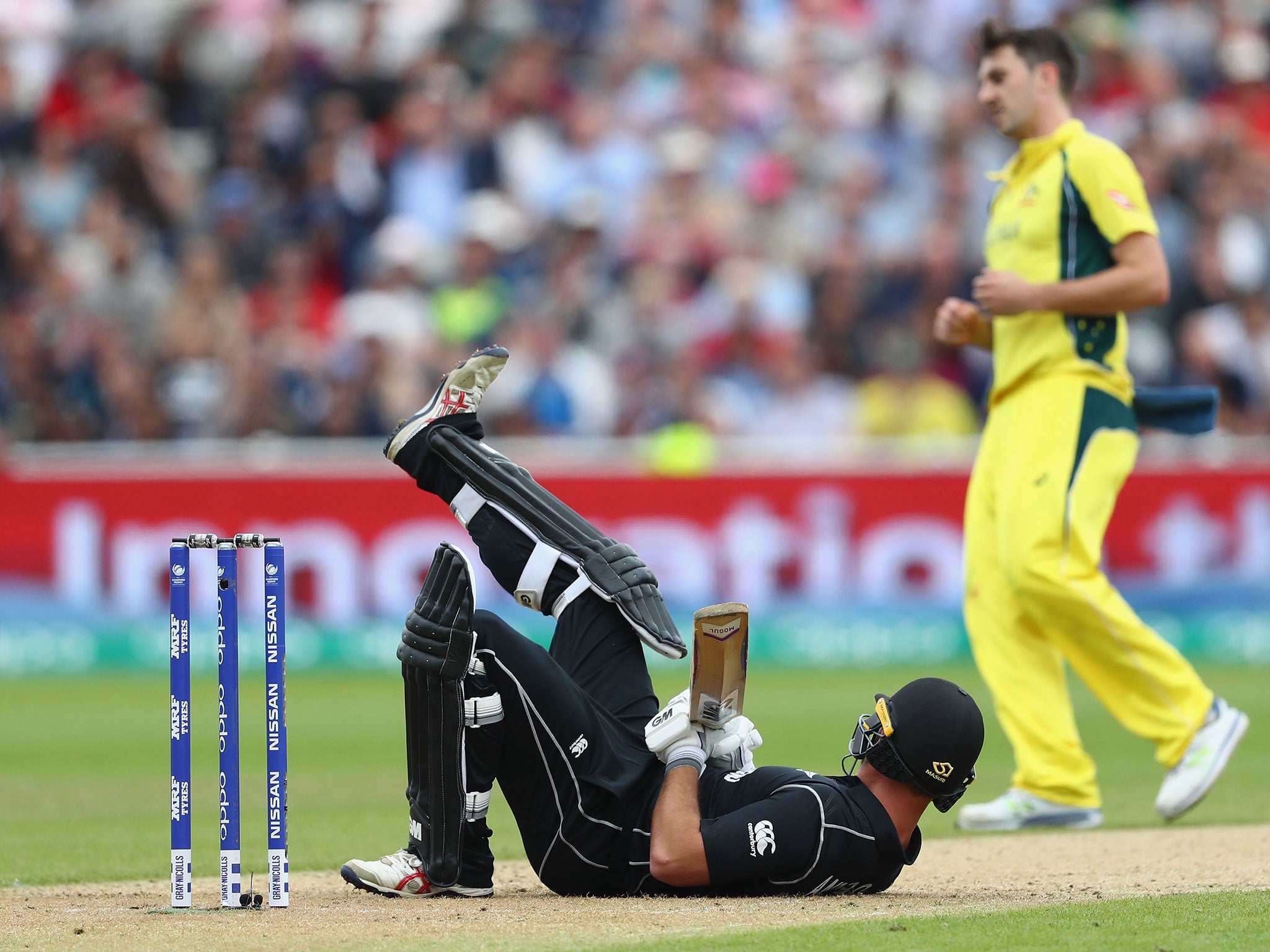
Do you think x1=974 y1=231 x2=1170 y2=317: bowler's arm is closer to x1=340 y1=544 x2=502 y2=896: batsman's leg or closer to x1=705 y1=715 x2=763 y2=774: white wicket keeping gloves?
x1=705 y1=715 x2=763 y2=774: white wicket keeping gloves

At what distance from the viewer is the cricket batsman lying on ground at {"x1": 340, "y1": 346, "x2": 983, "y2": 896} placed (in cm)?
473

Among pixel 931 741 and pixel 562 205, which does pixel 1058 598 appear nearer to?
pixel 931 741

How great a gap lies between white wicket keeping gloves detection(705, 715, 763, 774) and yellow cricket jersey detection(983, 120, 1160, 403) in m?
2.34

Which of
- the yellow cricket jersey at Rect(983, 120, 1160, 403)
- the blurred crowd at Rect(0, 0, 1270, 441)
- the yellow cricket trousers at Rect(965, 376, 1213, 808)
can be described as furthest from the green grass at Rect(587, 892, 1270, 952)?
the blurred crowd at Rect(0, 0, 1270, 441)

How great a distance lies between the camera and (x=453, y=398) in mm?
5258

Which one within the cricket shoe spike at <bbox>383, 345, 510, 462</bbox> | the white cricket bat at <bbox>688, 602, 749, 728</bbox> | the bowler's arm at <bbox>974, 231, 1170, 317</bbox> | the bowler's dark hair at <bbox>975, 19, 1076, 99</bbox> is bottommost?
the white cricket bat at <bbox>688, 602, 749, 728</bbox>

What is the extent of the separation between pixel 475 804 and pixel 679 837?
572 mm

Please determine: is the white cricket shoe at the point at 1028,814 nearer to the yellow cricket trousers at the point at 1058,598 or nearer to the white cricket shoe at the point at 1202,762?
the yellow cricket trousers at the point at 1058,598

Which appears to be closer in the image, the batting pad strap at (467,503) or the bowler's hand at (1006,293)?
the batting pad strap at (467,503)

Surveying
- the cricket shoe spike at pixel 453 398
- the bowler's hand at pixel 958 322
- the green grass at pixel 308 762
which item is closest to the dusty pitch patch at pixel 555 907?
the green grass at pixel 308 762

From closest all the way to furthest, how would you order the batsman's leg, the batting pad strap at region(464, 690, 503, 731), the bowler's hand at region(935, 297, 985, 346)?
the batsman's leg
the batting pad strap at region(464, 690, 503, 731)
the bowler's hand at region(935, 297, 985, 346)

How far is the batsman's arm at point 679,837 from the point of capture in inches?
186

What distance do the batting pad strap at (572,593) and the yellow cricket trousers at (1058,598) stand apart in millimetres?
2009

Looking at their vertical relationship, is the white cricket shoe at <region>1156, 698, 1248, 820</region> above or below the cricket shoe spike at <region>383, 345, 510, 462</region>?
below
